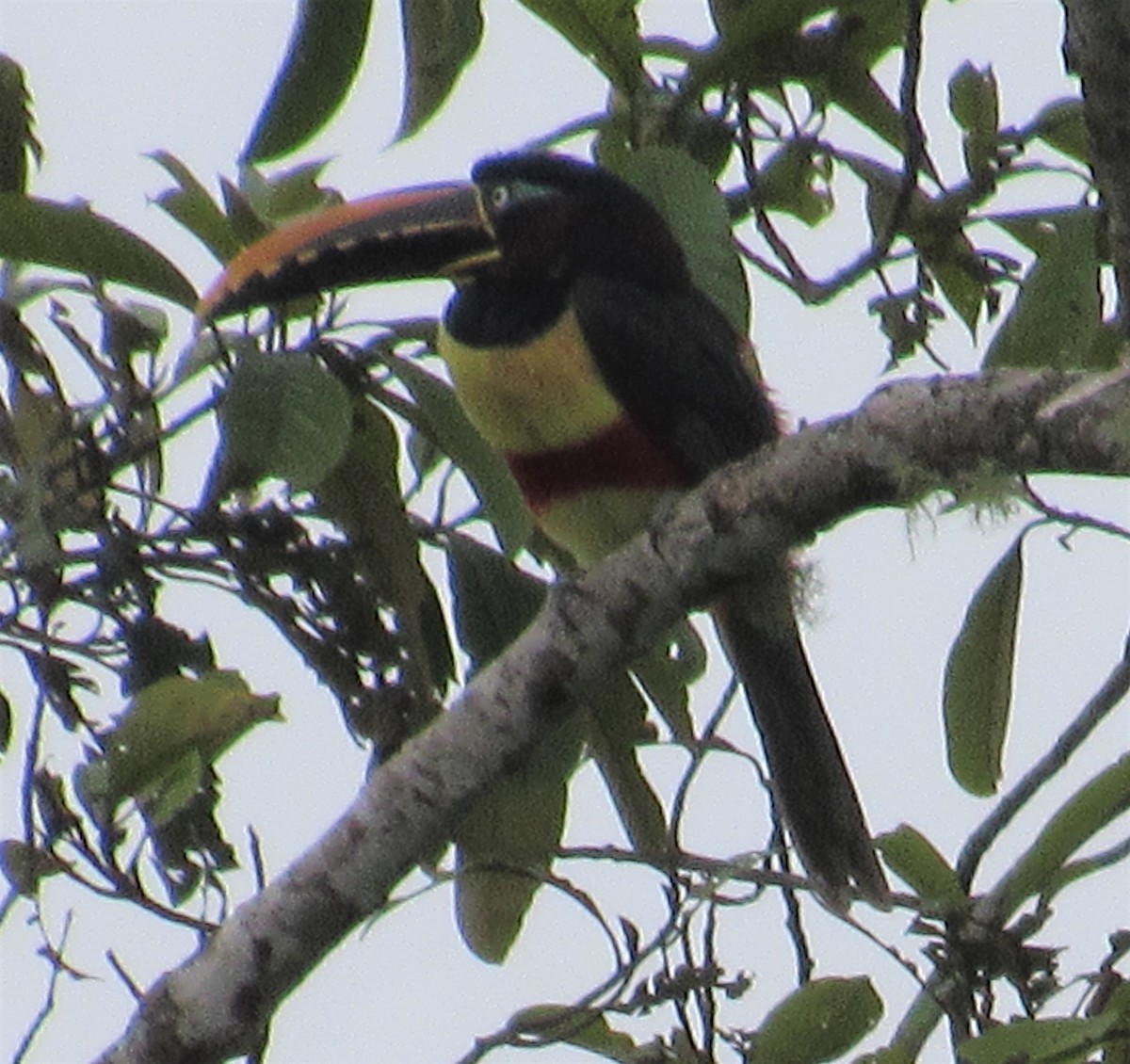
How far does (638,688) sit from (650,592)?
1.99 feet

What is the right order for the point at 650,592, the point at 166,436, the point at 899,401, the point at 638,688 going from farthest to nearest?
the point at 638,688, the point at 166,436, the point at 650,592, the point at 899,401

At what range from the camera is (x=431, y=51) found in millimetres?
2820

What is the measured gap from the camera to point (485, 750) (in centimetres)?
254

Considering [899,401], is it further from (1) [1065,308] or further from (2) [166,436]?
(2) [166,436]

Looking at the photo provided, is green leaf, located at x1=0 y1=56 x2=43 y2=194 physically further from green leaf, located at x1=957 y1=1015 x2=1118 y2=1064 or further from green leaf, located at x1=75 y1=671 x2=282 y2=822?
green leaf, located at x1=957 y1=1015 x2=1118 y2=1064

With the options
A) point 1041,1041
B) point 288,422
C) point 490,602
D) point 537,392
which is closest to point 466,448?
point 490,602

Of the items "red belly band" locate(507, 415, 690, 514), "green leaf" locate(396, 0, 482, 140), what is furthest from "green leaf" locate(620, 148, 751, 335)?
"red belly band" locate(507, 415, 690, 514)

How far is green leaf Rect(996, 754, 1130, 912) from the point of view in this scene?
262cm

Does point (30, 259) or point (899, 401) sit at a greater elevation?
point (30, 259)

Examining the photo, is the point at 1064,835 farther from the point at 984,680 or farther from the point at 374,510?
the point at 374,510

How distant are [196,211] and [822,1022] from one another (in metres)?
1.22

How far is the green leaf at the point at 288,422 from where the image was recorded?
2.60 m

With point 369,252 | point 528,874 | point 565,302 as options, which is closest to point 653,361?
point 565,302

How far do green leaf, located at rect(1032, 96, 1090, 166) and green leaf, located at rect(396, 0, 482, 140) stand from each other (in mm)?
783
